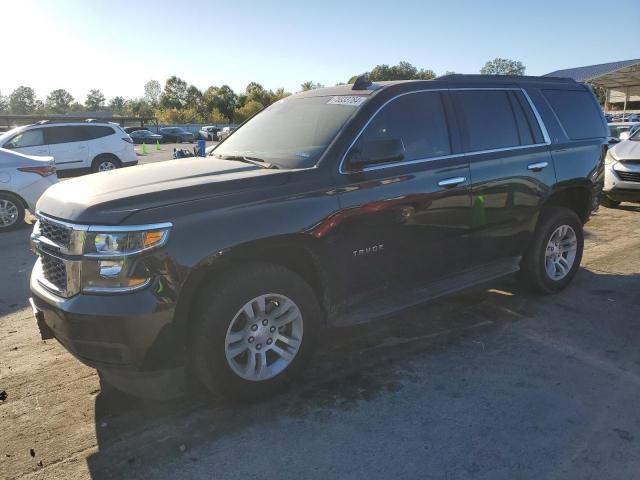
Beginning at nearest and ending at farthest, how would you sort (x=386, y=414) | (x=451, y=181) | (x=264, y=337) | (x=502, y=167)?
(x=386, y=414), (x=264, y=337), (x=451, y=181), (x=502, y=167)

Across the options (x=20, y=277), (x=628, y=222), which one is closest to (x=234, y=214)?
(x=20, y=277)

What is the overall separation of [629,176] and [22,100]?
17368cm

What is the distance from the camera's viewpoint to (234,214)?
308cm

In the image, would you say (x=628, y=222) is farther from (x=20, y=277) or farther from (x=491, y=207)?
(x=20, y=277)

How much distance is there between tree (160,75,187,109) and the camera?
95.7 meters

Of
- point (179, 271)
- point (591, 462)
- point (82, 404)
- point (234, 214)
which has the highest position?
point (234, 214)

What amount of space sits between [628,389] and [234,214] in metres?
2.78

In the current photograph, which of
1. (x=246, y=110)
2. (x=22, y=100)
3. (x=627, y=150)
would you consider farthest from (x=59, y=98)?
(x=627, y=150)

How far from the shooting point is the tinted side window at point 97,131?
15.4 meters

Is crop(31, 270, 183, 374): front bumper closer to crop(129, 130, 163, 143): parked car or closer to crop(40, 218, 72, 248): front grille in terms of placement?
crop(40, 218, 72, 248): front grille

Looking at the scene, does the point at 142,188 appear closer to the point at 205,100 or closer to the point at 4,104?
the point at 205,100

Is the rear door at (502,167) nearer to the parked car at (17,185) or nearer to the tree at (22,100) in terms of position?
the parked car at (17,185)

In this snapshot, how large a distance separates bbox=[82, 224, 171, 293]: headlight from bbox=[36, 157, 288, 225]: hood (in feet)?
0.29

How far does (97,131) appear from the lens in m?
15.6
